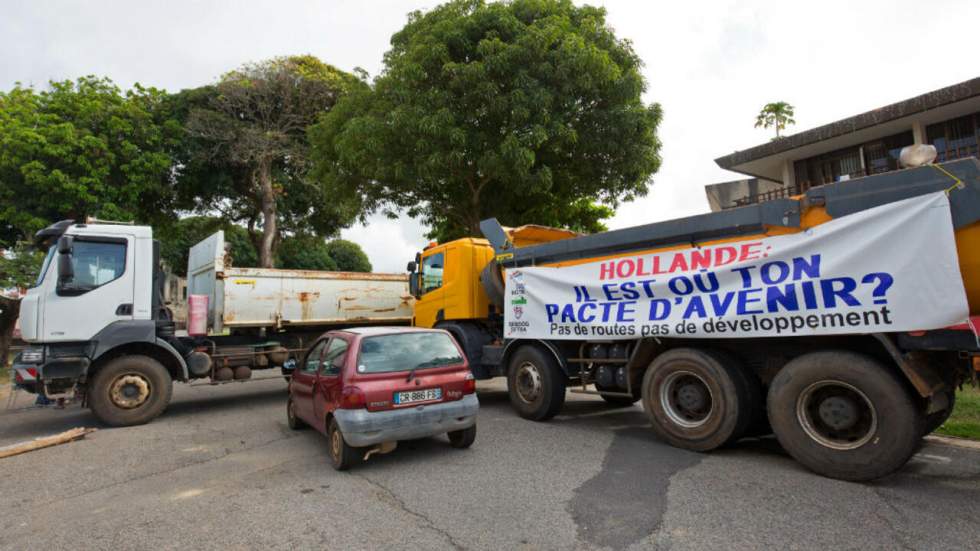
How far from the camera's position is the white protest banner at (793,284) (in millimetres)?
4004

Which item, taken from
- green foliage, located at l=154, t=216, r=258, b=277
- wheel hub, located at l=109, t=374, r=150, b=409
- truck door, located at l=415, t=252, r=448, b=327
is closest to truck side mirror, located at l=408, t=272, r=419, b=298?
truck door, located at l=415, t=252, r=448, b=327

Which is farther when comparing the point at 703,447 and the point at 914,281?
the point at 703,447

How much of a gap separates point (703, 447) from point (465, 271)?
4.59 meters

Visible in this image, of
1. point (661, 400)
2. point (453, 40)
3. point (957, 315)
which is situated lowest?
point (661, 400)

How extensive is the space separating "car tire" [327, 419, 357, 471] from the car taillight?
259 mm

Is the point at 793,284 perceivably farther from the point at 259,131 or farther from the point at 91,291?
the point at 259,131

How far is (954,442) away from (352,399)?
633 cm

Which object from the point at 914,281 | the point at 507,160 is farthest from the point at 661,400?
the point at 507,160

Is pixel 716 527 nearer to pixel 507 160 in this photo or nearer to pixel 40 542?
pixel 40 542

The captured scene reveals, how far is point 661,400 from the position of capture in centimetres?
557

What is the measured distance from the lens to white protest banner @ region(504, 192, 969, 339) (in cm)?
400

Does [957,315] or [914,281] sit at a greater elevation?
[914,281]

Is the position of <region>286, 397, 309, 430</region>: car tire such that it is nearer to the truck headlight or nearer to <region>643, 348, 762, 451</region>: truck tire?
the truck headlight

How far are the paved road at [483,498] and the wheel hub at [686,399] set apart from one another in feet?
1.23
